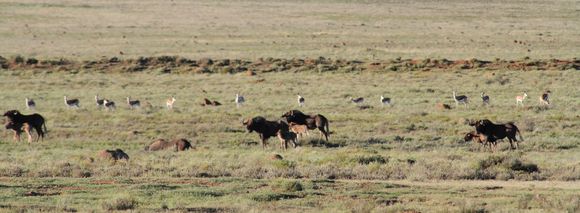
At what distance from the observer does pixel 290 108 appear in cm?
3516

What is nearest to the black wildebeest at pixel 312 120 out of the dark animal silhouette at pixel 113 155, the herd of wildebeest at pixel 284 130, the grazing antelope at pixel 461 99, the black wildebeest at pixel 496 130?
the herd of wildebeest at pixel 284 130

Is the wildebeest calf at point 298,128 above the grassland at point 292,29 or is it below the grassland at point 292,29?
above

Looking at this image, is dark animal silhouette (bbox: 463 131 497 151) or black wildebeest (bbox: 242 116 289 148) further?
black wildebeest (bbox: 242 116 289 148)

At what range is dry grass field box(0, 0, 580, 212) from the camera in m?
16.5

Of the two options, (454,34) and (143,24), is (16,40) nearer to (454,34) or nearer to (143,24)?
(143,24)

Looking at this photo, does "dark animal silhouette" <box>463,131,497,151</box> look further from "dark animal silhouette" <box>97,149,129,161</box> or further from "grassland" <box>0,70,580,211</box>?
"dark animal silhouette" <box>97,149,129,161</box>

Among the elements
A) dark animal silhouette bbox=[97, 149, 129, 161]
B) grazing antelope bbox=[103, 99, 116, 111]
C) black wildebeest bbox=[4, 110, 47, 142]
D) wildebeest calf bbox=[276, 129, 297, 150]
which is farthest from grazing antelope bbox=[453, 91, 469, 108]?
dark animal silhouette bbox=[97, 149, 129, 161]

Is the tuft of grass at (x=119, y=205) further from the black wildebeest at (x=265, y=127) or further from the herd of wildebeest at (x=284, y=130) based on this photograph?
the black wildebeest at (x=265, y=127)

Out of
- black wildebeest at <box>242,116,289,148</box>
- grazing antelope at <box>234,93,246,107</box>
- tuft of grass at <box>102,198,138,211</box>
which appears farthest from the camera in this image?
grazing antelope at <box>234,93,246,107</box>

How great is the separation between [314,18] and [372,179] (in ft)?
274

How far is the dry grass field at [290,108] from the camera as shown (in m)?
16.5

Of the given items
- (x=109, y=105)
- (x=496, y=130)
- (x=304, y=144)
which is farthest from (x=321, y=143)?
(x=109, y=105)

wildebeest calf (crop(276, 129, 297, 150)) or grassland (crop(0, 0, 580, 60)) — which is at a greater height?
wildebeest calf (crop(276, 129, 297, 150))

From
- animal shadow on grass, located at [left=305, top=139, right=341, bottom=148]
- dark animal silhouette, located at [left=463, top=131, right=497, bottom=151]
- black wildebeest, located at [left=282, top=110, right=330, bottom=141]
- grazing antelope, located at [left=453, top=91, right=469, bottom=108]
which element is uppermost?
black wildebeest, located at [left=282, top=110, right=330, bottom=141]
